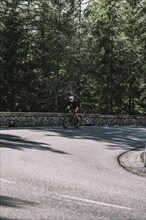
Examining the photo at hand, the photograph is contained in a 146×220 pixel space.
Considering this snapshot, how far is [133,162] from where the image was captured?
13938 mm

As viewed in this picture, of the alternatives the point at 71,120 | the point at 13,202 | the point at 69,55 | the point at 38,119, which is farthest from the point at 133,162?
the point at 69,55

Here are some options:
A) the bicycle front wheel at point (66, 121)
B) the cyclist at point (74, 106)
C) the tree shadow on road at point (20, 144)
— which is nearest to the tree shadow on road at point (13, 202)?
the tree shadow on road at point (20, 144)

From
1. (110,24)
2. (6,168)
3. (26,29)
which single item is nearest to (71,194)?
(6,168)

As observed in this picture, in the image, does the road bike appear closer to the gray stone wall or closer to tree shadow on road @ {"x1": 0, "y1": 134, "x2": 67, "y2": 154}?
the gray stone wall

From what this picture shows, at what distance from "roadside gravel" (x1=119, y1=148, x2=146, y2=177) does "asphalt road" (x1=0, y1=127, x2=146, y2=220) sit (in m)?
0.28

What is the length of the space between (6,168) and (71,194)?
8.44ft

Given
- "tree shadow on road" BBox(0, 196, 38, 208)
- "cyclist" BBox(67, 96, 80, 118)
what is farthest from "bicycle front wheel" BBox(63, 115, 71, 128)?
"tree shadow on road" BBox(0, 196, 38, 208)

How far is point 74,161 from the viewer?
13.0 metres

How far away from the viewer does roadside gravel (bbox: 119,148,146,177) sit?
12.6 meters

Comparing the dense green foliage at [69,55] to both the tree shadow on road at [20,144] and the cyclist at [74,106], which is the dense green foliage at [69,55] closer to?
the cyclist at [74,106]

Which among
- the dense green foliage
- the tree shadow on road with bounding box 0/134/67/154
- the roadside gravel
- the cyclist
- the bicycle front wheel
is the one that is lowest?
the roadside gravel

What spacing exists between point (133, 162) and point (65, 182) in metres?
4.69

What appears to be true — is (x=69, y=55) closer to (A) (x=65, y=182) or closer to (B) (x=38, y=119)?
(B) (x=38, y=119)

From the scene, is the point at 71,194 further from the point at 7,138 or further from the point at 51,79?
the point at 51,79
